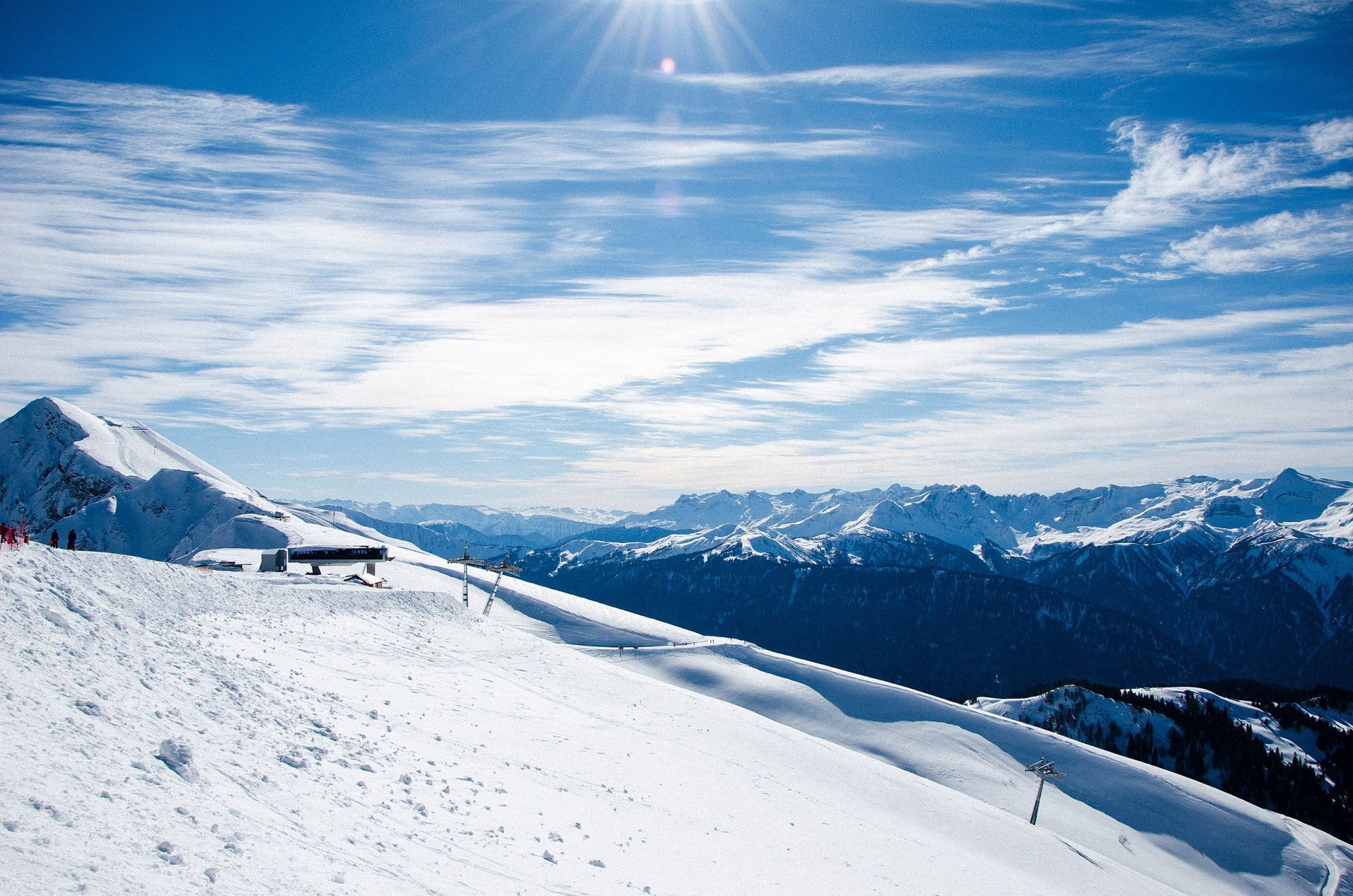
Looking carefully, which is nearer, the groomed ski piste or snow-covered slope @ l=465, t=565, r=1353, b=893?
the groomed ski piste

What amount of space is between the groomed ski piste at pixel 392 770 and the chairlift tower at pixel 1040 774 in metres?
11.4

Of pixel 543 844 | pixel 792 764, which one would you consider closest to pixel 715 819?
pixel 543 844

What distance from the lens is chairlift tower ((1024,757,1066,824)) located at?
62125mm

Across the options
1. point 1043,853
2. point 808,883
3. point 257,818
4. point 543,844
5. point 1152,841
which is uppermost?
point 257,818

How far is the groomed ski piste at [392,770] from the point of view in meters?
12.8

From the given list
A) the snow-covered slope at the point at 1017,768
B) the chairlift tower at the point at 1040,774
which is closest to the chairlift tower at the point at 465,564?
the snow-covered slope at the point at 1017,768

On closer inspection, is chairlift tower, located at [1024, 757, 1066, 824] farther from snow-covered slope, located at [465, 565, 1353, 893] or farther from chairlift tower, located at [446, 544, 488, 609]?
chairlift tower, located at [446, 544, 488, 609]

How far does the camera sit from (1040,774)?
70.9 m

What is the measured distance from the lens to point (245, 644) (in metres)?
26.1

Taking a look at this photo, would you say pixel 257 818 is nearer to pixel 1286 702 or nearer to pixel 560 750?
pixel 560 750

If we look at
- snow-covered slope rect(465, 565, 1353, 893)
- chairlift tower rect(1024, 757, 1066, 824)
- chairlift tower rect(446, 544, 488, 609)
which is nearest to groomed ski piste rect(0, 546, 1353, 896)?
chairlift tower rect(1024, 757, 1066, 824)

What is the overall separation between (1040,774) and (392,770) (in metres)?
71.2

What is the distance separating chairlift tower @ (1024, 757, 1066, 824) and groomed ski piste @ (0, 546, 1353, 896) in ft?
37.4

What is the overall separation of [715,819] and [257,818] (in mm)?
16474
